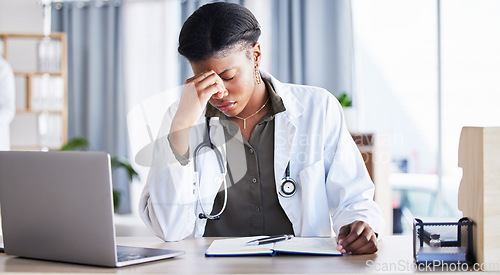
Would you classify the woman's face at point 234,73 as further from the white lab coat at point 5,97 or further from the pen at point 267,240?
the white lab coat at point 5,97

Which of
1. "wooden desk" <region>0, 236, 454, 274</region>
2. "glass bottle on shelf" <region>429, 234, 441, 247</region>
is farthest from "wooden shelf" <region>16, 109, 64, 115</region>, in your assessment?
"glass bottle on shelf" <region>429, 234, 441, 247</region>

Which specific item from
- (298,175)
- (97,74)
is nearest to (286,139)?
(298,175)

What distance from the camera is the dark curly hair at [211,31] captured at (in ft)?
5.33

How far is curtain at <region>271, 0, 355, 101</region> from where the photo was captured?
4965mm

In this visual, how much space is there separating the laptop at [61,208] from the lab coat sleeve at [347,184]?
0.51 m

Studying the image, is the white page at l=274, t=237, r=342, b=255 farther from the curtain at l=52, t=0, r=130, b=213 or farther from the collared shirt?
the curtain at l=52, t=0, r=130, b=213

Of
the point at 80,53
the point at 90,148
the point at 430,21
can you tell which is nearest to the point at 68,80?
the point at 80,53

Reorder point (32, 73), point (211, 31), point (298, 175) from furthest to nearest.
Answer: point (32, 73) → point (298, 175) → point (211, 31)

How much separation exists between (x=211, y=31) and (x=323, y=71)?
353 cm

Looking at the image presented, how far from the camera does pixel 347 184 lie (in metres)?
1.64

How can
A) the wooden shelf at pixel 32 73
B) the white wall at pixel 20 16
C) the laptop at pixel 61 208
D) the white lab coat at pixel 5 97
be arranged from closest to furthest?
1. the laptop at pixel 61 208
2. the white lab coat at pixel 5 97
3. the wooden shelf at pixel 32 73
4. the white wall at pixel 20 16

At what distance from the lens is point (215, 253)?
1.26 m

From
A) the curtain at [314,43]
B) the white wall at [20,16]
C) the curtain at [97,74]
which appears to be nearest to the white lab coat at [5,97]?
the curtain at [97,74]

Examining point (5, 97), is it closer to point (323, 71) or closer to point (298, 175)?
point (323, 71)
